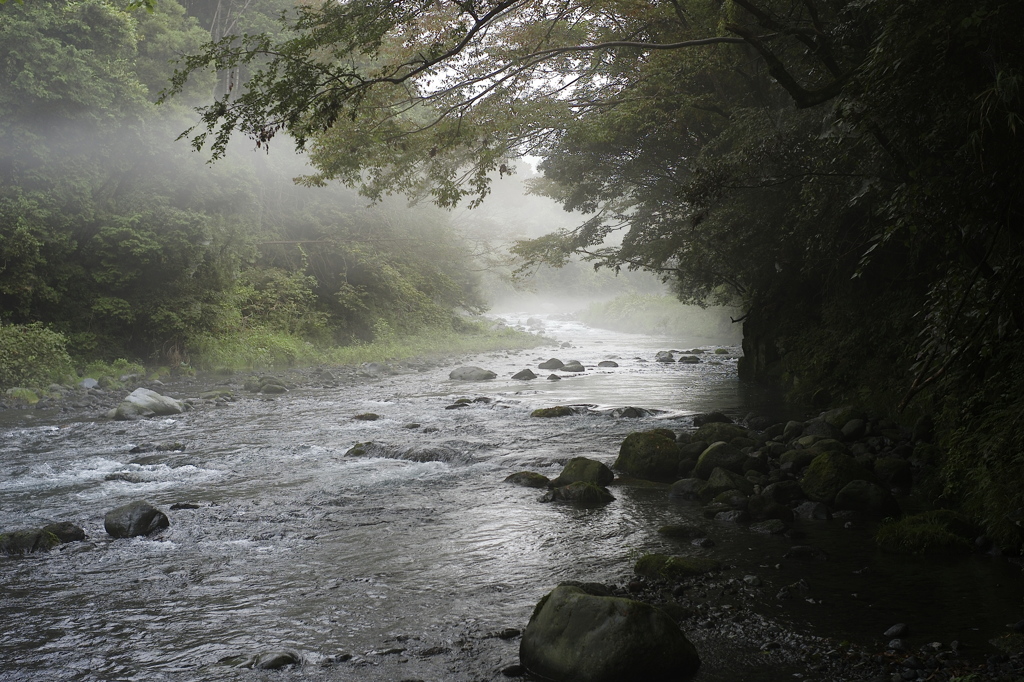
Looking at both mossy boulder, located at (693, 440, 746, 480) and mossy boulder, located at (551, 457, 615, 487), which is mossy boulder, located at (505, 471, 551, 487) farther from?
mossy boulder, located at (693, 440, 746, 480)

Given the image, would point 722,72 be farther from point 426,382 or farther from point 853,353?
point 426,382

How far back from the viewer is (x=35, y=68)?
16047mm

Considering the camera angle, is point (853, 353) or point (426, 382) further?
point (426, 382)

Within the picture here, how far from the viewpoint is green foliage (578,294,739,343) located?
3938cm

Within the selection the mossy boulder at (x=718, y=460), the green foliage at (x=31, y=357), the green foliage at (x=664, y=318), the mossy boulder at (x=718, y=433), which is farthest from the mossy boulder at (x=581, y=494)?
the green foliage at (x=664, y=318)

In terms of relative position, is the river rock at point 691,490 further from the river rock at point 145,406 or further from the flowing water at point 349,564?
the river rock at point 145,406

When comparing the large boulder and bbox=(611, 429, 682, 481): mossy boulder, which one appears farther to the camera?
bbox=(611, 429, 682, 481): mossy boulder

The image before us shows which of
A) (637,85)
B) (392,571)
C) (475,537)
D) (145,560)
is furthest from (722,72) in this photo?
(145,560)

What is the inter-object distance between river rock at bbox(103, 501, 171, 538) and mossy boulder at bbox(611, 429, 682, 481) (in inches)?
212

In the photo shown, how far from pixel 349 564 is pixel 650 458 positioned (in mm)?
4336

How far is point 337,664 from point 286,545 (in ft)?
7.99

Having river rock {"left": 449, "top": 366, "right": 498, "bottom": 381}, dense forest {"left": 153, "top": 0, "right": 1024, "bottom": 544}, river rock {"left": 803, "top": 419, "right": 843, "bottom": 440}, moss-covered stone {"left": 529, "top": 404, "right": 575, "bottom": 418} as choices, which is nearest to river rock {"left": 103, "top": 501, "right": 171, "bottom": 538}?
dense forest {"left": 153, "top": 0, "right": 1024, "bottom": 544}

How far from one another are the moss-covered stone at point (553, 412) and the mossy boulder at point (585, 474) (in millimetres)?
4954

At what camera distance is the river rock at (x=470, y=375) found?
819 inches
